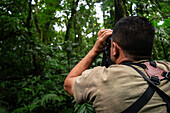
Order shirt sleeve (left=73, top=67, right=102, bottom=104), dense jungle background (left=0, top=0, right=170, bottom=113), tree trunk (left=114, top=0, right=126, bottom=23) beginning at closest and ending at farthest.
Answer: shirt sleeve (left=73, top=67, right=102, bottom=104)
tree trunk (left=114, top=0, right=126, bottom=23)
dense jungle background (left=0, top=0, right=170, bottom=113)

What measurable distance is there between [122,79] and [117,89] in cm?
8

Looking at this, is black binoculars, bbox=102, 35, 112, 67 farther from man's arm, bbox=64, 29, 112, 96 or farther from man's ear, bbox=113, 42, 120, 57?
man's ear, bbox=113, 42, 120, 57

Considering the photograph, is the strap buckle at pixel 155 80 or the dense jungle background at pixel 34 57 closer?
the strap buckle at pixel 155 80

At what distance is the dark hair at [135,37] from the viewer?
113 cm

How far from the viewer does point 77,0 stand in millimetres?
7379

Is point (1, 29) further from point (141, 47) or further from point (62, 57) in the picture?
point (141, 47)

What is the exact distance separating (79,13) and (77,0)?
0.70 m

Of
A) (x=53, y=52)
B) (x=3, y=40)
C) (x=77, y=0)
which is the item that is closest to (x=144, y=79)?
(x=53, y=52)

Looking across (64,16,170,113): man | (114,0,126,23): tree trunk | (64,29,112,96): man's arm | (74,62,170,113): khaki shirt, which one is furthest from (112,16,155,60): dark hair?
(114,0,126,23): tree trunk

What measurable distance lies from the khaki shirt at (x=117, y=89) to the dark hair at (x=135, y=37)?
0.49 feet

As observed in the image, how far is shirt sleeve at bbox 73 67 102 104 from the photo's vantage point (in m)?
1.04

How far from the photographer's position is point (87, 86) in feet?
3.56

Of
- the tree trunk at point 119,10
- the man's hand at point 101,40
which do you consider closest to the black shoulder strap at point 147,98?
the man's hand at point 101,40

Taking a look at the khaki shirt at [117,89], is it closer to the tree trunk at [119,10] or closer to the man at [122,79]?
the man at [122,79]
